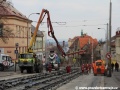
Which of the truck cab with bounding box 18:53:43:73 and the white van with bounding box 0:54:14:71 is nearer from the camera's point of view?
the truck cab with bounding box 18:53:43:73

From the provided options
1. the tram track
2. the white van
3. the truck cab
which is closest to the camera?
the tram track

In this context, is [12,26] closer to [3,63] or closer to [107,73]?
[3,63]

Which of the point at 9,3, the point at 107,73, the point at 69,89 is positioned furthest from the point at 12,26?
the point at 69,89

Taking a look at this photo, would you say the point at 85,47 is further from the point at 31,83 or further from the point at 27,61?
the point at 31,83

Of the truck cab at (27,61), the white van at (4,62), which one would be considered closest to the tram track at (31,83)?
the truck cab at (27,61)

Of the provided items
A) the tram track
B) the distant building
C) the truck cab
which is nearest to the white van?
the truck cab

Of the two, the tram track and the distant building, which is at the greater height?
the distant building

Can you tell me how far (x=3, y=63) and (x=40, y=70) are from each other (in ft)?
17.3

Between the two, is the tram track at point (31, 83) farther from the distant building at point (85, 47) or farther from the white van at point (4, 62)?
the distant building at point (85, 47)

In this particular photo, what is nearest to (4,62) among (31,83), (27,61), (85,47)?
(27,61)

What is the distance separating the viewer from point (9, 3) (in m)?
41.2

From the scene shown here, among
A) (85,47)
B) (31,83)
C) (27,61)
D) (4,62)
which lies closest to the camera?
(31,83)

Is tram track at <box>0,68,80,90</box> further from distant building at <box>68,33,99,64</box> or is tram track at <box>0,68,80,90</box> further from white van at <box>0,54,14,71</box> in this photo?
distant building at <box>68,33,99,64</box>

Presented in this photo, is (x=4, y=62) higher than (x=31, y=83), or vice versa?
(x=4, y=62)
